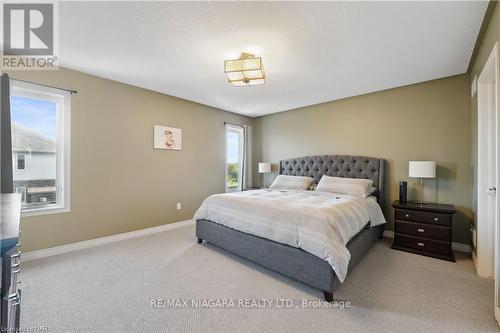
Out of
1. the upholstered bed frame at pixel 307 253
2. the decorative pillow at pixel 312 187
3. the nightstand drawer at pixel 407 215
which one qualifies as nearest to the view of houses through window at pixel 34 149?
the upholstered bed frame at pixel 307 253

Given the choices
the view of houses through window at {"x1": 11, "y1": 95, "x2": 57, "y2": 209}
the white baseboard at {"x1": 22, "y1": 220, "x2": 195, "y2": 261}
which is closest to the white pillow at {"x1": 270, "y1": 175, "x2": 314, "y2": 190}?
the white baseboard at {"x1": 22, "y1": 220, "x2": 195, "y2": 261}

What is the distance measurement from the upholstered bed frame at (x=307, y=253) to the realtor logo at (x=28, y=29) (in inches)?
108

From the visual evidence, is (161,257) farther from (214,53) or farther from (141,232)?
(214,53)

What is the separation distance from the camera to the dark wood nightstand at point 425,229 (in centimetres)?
280

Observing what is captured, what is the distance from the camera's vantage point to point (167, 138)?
4.07 m

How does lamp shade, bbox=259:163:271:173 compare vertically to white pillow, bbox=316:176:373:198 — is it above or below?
above

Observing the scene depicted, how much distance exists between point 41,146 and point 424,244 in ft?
17.2

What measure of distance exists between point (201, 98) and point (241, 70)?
2073 mm

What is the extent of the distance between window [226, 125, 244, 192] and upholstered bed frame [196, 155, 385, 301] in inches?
66.0

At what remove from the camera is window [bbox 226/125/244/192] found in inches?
209

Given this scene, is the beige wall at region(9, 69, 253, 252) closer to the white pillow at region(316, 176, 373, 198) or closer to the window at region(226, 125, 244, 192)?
the window at region(226, 125, 244, 192)

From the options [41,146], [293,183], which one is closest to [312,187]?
[293,183]

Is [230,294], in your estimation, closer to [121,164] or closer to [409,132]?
[121,164]

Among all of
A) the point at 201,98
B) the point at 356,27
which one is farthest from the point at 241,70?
the point at 201,98
